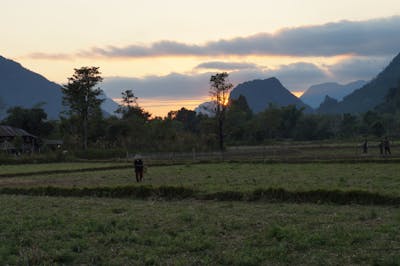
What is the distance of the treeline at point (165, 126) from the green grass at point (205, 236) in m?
58.7

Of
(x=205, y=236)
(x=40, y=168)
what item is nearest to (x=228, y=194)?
(x=205, y=236)

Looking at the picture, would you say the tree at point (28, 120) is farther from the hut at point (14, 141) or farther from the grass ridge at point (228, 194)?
the grass ridge at point (228, 194)

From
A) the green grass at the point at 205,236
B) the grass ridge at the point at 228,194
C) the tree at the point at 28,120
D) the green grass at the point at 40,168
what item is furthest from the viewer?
the tree at the point at 28,120

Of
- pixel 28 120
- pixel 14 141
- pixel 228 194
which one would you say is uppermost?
pixel 28 120

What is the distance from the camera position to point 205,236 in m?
10.8

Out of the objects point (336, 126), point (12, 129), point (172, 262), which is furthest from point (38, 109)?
point (172, 262)

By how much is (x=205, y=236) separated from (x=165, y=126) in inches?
3460

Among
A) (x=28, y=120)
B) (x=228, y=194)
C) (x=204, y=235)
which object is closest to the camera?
(x=204, y=235)

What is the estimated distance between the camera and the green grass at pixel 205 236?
8961mm

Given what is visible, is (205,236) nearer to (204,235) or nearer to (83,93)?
(204,235)

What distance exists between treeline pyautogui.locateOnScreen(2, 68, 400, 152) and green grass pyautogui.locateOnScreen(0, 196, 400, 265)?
58718mm

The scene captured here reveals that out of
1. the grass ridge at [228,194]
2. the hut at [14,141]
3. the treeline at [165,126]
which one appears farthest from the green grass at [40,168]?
the hut at [14,141]

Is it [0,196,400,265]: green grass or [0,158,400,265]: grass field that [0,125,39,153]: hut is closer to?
[0,158,400,265]: grass field

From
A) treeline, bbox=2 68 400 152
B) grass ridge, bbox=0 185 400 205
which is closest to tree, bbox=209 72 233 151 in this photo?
treeline, bbox=2 68 400 152
